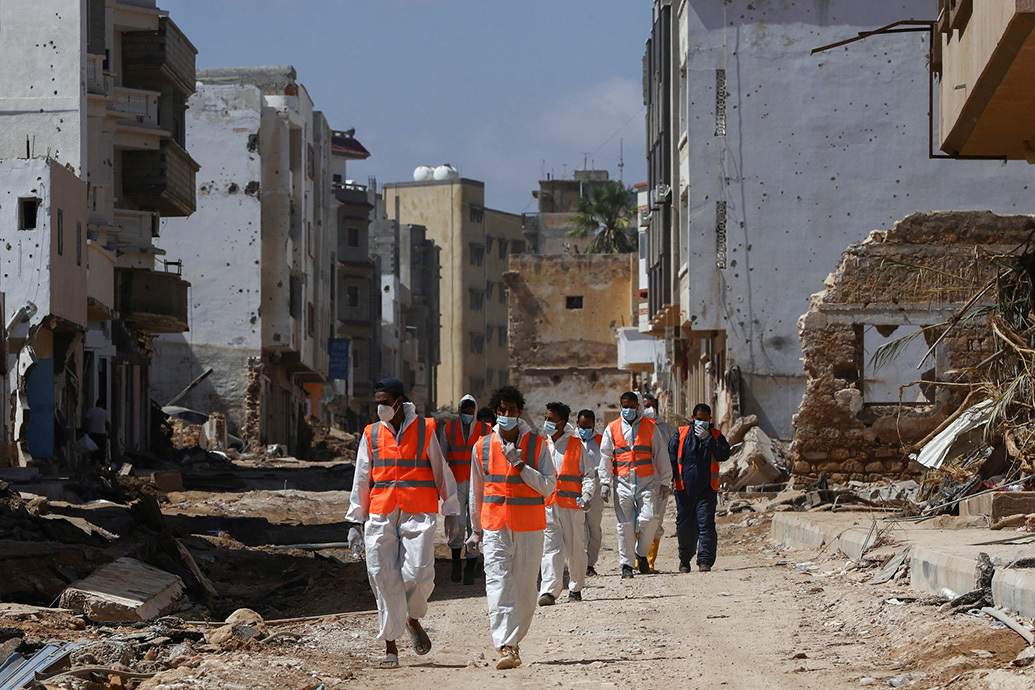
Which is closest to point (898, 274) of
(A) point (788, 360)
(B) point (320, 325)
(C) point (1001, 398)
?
(A) point (788, 360)

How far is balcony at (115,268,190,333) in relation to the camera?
3591cm

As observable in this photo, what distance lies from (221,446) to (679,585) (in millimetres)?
31080

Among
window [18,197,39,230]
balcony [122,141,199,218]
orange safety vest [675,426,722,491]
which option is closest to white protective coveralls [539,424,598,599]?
orange safety vest [675,426,722,491]

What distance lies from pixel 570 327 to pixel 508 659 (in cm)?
5661

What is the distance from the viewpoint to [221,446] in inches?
1729

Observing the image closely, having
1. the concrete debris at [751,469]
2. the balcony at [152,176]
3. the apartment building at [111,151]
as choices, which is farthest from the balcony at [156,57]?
Result: the concrete debris at [751,469]

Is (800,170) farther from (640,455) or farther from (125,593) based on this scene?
(125,593)

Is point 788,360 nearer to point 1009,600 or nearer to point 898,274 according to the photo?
point 898,274

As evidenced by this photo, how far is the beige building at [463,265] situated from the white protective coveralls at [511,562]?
89550 millimetres

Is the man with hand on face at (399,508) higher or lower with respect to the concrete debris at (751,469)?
higher

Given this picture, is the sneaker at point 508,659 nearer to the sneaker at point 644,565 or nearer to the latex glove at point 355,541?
the latex glove at point 355,541

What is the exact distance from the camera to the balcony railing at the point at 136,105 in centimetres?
3478

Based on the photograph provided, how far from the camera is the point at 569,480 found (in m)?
13.3

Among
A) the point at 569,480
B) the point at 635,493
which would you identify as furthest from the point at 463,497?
the point at 569,480
